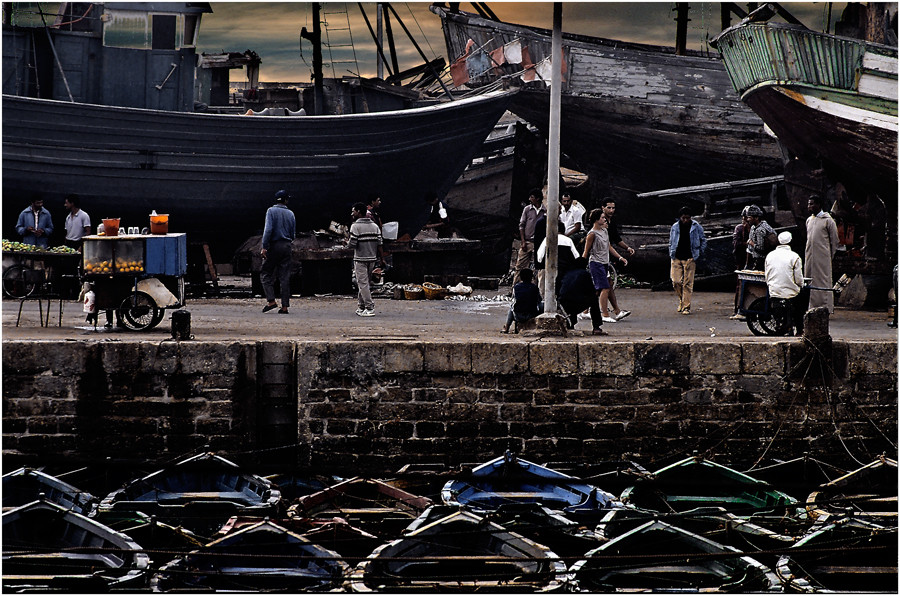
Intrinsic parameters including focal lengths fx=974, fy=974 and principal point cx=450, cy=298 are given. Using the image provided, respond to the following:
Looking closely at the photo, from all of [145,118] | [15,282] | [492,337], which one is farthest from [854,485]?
[145,118]

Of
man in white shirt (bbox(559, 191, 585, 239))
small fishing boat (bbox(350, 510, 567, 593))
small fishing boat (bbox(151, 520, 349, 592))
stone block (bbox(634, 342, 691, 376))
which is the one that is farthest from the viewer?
man in white shirt (bbox(559, 191, 585, 239))

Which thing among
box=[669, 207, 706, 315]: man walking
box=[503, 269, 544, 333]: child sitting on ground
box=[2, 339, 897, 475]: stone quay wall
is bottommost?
box=[2, 339, 897, 475]: stone quay wall

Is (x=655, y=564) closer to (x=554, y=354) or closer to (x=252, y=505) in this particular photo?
(x=554, y=354)

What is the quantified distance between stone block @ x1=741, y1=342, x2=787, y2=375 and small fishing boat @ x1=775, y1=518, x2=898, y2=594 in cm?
179

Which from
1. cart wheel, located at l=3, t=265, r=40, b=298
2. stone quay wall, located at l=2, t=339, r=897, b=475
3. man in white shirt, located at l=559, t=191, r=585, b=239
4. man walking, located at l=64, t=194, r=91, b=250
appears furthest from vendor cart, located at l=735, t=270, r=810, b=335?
man walking, located at l=64, t=194, r=91, b=250

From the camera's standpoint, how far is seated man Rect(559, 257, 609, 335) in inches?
400

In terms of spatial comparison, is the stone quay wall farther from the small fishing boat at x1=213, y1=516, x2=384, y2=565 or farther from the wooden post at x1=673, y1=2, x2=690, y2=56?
the wooden post at x1=673, y1=2, x2=690, y2=56

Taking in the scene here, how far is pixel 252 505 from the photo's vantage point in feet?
26.3

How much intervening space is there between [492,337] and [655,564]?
10.1 ft

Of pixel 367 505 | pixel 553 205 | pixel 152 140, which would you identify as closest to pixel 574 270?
pixel 553 205

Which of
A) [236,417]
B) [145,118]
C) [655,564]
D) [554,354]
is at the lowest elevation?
[655,564]

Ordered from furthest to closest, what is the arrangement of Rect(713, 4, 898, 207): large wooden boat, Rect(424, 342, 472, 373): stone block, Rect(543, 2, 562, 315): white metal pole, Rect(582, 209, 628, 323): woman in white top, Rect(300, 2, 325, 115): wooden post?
1. Rect(300, 2, 325, 115): wooden post
2. Rect(713, 4, 898, 207): large wooden boat
3. Rect(582, 209, 628, 323): woman in white top
4. Rect(543, 2, 562, 315): white metal pole
5. Rect(424, 342, 472, 373): stone block

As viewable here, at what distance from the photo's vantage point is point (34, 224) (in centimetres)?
1415

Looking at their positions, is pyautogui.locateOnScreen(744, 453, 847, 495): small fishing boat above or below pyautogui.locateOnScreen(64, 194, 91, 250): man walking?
below
